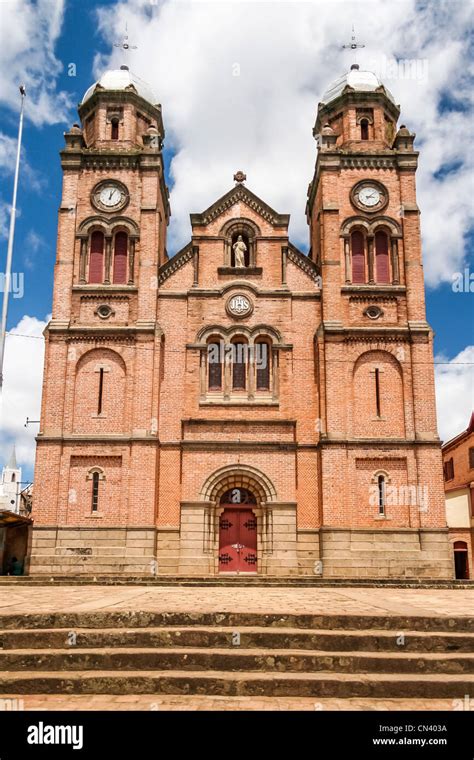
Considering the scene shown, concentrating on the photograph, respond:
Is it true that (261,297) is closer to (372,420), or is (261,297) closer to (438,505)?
(372,420)

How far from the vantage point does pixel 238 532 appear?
26.3 m

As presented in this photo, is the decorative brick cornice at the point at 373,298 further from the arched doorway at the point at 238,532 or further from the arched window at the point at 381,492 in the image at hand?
the arched doorway at the point at 238,532

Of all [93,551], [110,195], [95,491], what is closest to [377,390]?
[95,491]

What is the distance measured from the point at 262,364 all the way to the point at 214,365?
6.60ft

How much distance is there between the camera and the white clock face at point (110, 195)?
29194 millimetres

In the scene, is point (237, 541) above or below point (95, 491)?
below

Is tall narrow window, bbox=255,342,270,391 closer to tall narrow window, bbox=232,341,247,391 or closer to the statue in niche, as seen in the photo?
tall narrow window, bbox=232,341,247,391

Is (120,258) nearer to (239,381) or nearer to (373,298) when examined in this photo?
(239,381)

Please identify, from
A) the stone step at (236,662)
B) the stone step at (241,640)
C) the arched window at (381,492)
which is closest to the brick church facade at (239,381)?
the arched window at (381,492)

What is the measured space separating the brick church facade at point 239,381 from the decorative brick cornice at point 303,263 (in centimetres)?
9

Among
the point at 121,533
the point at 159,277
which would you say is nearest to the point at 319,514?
the point at 121,533

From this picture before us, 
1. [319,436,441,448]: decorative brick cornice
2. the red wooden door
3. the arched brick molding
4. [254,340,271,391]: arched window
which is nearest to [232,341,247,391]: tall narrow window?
[254,340,271,391]: arched window

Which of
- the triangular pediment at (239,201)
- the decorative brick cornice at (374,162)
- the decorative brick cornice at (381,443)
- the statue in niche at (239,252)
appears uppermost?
the decorative brick cornice at (374,162)

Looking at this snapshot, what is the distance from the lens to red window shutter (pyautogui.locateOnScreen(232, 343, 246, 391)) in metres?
27.4
